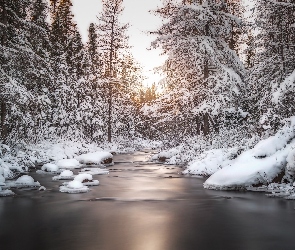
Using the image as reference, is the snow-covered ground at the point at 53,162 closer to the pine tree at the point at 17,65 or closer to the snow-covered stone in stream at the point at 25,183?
the snow-covered stone in stream at the point at 25,183

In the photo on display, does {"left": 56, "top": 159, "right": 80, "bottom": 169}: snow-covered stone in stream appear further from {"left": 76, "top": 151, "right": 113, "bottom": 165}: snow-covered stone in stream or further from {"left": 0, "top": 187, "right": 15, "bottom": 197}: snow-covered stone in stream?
{"left": 0, "top": 187, "right": 15, "bottom": 197}: snow-covered stone in stream

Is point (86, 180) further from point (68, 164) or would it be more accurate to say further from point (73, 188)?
point (68, 164)

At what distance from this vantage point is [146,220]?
20.0 ft

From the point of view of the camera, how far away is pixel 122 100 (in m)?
35.1

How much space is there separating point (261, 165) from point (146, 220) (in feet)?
14.4

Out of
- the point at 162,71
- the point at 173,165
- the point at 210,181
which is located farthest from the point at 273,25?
the point at 210,181

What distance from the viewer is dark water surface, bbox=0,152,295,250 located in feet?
15.6

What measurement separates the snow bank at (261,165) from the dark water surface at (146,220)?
0.54 m

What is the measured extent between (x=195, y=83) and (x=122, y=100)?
17544 millimetres

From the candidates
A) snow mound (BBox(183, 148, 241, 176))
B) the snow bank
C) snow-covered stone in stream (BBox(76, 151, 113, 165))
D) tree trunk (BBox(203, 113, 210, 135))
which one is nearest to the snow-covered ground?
snow-covered stone in stream (BBox(76, 151, 113, 165))

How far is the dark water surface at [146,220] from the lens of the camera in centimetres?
475

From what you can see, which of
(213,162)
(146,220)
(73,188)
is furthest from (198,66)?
(146,220)

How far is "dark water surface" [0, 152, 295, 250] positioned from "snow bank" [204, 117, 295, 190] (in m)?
0.54

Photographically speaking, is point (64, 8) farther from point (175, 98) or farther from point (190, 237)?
point (190, 237)
